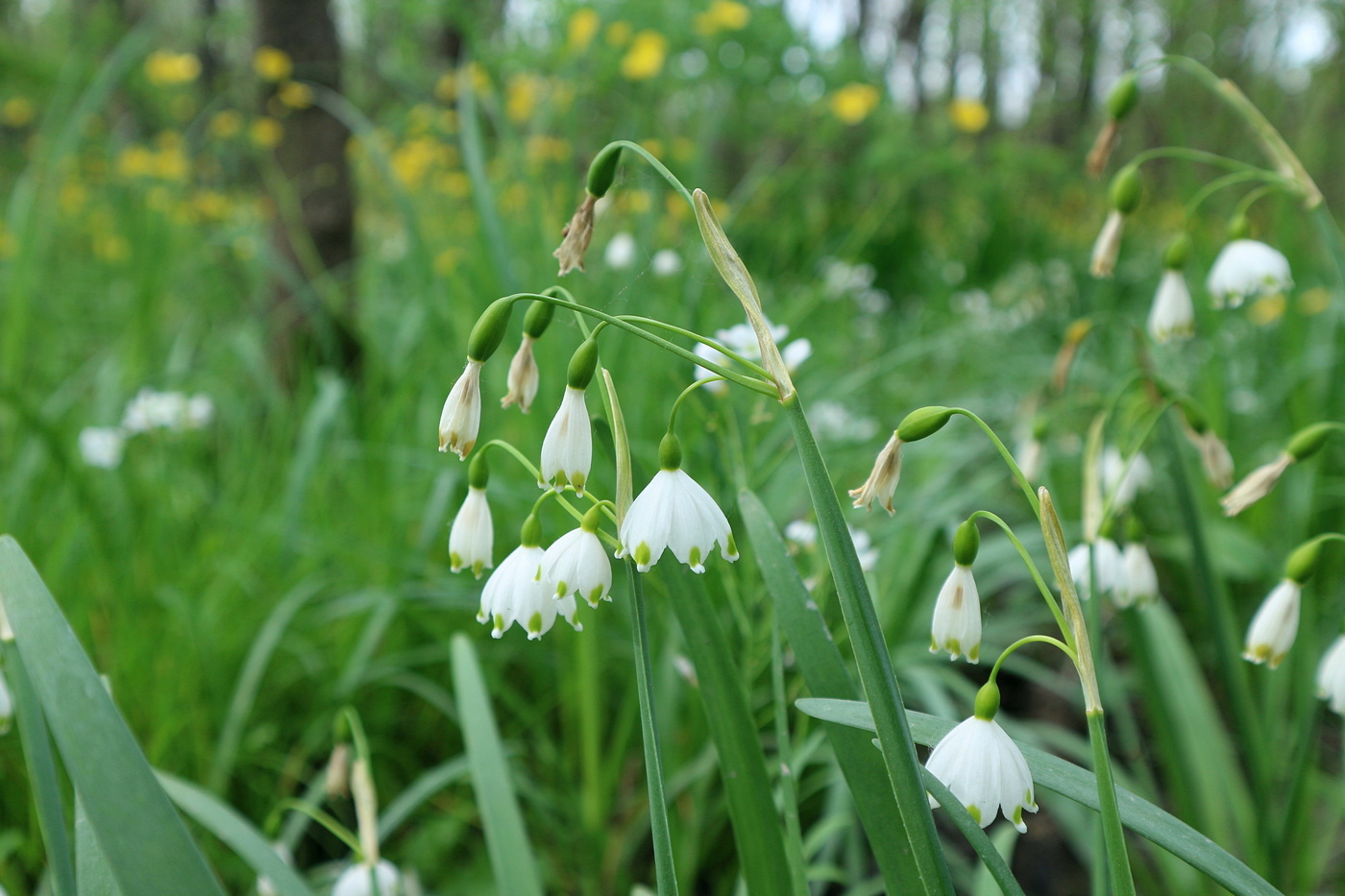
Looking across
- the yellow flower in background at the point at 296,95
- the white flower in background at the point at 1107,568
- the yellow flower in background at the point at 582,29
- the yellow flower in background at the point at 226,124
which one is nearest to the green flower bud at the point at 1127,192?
the white flower in background at the point at 1107,568

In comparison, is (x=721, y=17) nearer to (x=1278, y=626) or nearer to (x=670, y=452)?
(x=1278, y=626)

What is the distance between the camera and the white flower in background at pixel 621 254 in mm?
2340

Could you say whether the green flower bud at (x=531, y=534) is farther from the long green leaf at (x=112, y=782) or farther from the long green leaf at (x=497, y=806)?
the long green leaf at (x=497, y=806)

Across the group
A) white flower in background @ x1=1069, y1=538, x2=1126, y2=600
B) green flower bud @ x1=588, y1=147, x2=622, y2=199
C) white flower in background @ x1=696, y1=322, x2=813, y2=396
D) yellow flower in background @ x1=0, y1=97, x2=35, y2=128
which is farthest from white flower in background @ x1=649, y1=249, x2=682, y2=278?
yellow flower in background @ x1=0, y1=97, x2=35, y2=128

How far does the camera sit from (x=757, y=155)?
19.3 feet

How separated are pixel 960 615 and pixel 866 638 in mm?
142

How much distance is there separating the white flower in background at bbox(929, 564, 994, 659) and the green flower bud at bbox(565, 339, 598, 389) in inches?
13.2

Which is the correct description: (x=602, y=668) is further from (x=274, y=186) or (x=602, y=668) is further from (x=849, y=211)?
(x=849, y=211)

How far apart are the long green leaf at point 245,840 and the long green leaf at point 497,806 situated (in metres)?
0.21

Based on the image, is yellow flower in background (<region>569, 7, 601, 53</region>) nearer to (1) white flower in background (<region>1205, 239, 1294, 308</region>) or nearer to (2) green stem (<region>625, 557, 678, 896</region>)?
(1) white flower in background (<region>1205, 239, 1294, 308</region>)

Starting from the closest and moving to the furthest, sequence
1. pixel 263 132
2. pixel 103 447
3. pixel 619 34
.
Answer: pixel 103 447
pixel 619 34
pixel 263 132

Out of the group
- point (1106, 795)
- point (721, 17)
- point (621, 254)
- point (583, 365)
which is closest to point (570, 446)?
point (583, 365)

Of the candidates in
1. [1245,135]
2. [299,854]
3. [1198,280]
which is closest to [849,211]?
[1198,280]

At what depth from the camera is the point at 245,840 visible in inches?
39.6
